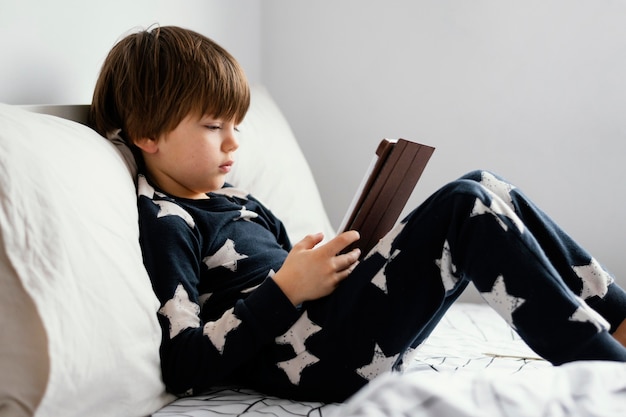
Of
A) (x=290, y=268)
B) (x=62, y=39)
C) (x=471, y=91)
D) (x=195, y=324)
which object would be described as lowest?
(x=195, y=324)

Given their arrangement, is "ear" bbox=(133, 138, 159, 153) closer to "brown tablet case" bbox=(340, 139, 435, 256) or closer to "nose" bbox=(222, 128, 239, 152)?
"nose" bbox=(222, 128, 239, 152)

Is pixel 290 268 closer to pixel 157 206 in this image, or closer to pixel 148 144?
pixel 157 206

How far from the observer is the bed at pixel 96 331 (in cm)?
69

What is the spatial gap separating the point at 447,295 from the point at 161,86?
1.90 ft

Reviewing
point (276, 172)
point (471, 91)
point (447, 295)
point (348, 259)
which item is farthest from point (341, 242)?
point (471, 91)

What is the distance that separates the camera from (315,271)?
43.3 inches

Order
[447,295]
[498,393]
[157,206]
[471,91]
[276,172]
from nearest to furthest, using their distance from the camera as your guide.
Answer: [498,393]
[447,295]
[157,206]
[276,172]
[471,91]

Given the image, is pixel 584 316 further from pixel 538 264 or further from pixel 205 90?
pixel 205 90

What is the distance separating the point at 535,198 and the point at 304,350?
1207mm

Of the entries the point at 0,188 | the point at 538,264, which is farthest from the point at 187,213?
the point at 538,264

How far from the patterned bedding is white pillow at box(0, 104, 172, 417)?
8 centimetres

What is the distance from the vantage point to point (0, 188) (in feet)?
2.88

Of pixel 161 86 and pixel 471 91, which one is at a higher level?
pixel 471 91

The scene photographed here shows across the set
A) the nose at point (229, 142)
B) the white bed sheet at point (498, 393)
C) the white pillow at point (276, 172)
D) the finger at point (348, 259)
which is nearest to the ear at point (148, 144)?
the nose at point (229, 142)
